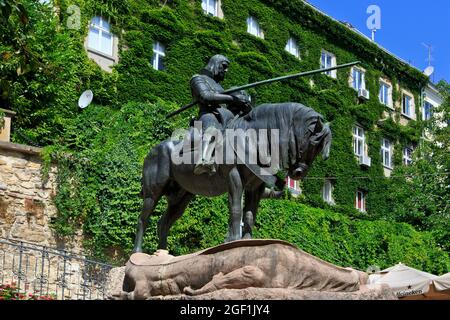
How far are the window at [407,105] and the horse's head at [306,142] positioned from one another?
32.0 m

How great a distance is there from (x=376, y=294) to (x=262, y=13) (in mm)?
25012

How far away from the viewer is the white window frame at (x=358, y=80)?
36.8 meters

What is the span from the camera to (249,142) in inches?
365

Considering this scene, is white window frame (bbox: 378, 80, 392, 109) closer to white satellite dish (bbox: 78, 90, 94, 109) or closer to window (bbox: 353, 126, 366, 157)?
window (bbox: 353, 126, 366, 157)

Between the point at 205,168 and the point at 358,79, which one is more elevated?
the point at 358,79

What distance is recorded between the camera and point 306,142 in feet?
29.7

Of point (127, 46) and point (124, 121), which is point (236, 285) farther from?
point (127, 46)

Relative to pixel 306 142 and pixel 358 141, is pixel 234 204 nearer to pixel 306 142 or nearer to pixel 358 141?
pixel 306 142

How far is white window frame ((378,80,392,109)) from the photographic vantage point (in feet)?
126

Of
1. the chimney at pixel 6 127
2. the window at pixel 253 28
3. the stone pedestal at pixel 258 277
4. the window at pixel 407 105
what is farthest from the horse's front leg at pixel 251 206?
the window at pixel 407 105

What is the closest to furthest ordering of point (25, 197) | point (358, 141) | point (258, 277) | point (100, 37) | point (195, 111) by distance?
point (258, 277), point (25, 197), point (195, 111), point (100, 37), point (358, 141)

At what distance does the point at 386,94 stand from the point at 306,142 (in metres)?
31.0

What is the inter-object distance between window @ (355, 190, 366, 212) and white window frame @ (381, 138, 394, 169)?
244 cm

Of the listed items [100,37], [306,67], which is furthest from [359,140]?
[100,37]
